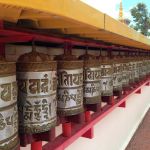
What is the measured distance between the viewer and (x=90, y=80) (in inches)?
64.6

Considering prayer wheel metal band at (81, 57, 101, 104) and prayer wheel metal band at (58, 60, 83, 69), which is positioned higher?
prayer wheel metal band at (58, 60, 83, 69)

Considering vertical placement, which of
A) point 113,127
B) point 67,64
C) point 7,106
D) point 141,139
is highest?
point 67,64

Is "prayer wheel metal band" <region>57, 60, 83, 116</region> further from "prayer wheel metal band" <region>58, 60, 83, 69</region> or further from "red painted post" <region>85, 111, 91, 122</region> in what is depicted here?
"red painted post" <region>85, 111, 91, 122</region>

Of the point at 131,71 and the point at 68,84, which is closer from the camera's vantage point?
the point at 68,84

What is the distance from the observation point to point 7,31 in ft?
3.55

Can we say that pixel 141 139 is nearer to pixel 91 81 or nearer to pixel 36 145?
pixel 91 81

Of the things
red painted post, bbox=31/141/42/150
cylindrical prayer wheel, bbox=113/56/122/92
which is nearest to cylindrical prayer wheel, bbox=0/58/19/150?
red painted post, bbox=31/141/42/150

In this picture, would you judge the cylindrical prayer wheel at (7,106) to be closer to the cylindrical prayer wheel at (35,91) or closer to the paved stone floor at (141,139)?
the cylindrical prayer wheel at (35,91)

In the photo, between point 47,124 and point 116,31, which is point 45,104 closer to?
point 47,124

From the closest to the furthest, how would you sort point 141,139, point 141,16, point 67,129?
point 67,129, point 141,139, point 141,16

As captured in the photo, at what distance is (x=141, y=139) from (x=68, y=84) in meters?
3.17

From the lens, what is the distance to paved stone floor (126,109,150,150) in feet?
13.1

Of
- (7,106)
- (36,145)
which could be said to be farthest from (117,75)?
(7,106)

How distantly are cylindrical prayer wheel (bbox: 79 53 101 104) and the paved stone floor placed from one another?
7.70ft
